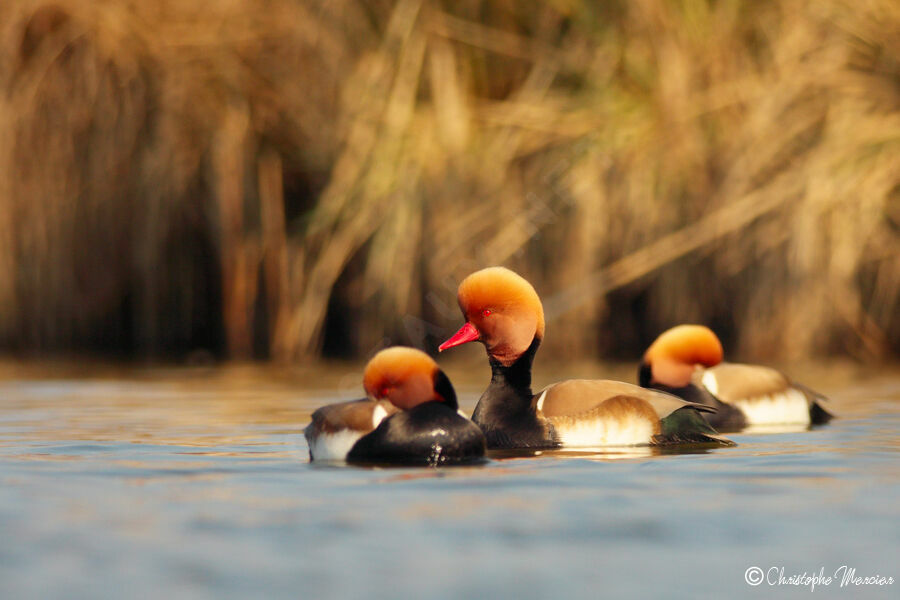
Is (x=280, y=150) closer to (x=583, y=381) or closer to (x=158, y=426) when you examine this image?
(x=158, y=426)

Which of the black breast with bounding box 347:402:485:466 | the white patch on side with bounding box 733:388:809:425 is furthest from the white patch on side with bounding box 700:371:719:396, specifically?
the black breast with bounding box 347:402:485:466

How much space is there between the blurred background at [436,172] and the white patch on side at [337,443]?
19.7ft

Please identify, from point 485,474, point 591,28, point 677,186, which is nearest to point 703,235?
point 677,186

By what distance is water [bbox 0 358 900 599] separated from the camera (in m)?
4.05

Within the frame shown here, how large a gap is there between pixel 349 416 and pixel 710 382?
8.98 ft

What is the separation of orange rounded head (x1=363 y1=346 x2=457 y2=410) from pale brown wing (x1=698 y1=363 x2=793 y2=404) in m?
2.34

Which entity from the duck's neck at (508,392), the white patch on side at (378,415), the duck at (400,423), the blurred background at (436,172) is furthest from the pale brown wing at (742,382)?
the blurred background at (436,172)

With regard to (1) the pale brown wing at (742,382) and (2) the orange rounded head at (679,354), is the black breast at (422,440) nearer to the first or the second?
(2) the orange rounded head at (679,354)

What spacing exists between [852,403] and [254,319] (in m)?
5.98

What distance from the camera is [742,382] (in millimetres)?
8297

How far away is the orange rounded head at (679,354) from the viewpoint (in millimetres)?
8250

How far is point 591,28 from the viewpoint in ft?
41.7

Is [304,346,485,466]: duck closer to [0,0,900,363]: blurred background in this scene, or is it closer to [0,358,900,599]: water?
[0,358,900,599]: water

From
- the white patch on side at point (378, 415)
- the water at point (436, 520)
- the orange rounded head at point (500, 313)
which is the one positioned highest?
the orange rounded head at point (500, 313)
